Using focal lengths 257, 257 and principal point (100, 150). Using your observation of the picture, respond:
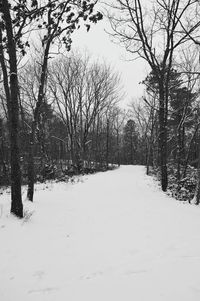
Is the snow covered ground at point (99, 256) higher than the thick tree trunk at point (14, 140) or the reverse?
the reverse

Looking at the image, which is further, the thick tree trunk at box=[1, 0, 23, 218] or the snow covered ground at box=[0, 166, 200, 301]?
the thick tree trunk at box=[1, 0, 23, 218]

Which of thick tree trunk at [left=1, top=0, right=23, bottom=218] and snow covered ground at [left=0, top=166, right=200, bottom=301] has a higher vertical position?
thick tree trunk at [left=1, top=0, right=23, bottom=218]

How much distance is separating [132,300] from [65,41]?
24.5ft

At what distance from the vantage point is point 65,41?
8.22 metres

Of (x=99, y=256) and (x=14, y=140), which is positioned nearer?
(x=99, y=256)

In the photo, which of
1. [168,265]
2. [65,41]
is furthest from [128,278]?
[65,41]

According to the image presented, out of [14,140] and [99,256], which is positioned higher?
[14,140]

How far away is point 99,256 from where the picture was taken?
4.71 metres

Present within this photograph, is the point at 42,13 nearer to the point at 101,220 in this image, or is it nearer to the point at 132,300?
the point at 101,220

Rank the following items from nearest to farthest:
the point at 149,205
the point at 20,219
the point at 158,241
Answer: the point at 158,241 → the point at 20,219 → the point at 149,205

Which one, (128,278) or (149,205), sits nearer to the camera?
(128,278)

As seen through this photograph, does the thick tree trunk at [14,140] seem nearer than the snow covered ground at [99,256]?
No

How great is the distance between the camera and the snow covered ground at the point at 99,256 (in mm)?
3484

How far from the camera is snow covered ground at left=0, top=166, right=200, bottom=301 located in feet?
11.4
